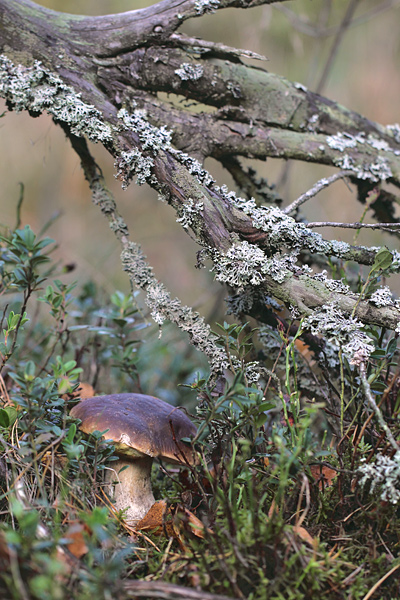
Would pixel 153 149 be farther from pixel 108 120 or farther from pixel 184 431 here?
pixel 184 431

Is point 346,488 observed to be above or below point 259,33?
below

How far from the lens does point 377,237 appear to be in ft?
10.6

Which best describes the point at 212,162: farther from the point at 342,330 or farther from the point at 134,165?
the point at 342,330

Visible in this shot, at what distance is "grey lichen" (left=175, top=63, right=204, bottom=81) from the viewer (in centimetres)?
147

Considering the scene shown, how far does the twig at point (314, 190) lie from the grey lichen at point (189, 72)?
52 centimetres

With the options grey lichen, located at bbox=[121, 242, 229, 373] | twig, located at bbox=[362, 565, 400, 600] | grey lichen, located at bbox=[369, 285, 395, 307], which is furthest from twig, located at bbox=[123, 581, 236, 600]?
grey lichen, located at bbox=[369, 285, 395, 307]

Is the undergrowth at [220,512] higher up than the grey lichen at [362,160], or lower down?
lower down

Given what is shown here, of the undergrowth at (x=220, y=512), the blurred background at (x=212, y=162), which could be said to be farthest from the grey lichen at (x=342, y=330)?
the blurred background at (x=212, y=162)

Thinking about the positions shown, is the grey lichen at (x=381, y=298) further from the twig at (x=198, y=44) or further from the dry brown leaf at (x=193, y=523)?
the twig at (x=198, y=44)

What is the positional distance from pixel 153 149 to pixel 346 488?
3.16 ft

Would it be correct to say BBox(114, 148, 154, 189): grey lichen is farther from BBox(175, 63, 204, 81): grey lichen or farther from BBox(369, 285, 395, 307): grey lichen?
BBox(369, 285, 395, 307): grey lichen

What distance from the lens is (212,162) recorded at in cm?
406

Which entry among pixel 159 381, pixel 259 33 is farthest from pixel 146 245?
pixel 159 381

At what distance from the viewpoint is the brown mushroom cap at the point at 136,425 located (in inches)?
44.1
